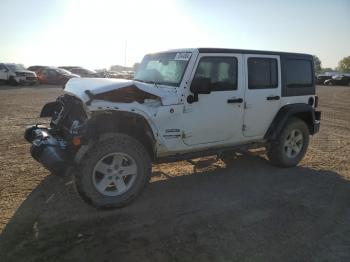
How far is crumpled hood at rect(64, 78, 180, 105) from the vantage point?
4.50m

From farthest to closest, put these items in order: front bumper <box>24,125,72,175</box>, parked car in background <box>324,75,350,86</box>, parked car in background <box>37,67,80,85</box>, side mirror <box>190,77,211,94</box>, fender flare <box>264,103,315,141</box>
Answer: parked car in background <box>324,75,350,86</box>
parked car in background <box>37,67,80,85</box>
fender flare <box>264,103,315,141</box>
side mirror <box>190,77,211,94</box>
front bumper <box>24,125,72,175</box>

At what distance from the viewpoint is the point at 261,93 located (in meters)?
6.04

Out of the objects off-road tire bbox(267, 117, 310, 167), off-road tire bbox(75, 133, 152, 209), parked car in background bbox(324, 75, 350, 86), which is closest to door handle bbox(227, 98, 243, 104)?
off-road tire bbox(267, 117, 310, 167)

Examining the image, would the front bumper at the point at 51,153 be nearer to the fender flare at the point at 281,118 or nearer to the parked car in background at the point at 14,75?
the fender flare at the point at 281,118

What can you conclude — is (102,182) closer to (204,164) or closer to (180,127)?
(180,127)

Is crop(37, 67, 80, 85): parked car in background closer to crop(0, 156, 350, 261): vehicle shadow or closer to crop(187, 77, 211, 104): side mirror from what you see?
crop(0, 156, 350, 261): vehicle shadow

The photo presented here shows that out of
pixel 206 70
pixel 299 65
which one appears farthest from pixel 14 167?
pixel 299 65

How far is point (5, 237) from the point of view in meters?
3.86

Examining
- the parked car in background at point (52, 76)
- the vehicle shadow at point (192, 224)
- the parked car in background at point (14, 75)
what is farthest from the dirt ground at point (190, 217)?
the parked car in background at point (52, 76)

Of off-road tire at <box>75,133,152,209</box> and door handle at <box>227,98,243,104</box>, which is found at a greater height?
door handle at <box>227,98,243,104</box>

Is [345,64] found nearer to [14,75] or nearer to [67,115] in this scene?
[14,75]

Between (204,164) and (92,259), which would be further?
(204,164)

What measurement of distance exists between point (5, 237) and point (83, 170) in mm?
1085

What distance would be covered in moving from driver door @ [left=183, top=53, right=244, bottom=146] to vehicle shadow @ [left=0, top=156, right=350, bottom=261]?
2.64 ft
